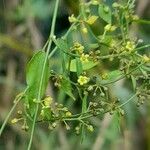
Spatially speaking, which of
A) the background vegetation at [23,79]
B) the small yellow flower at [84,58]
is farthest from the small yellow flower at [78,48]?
the background vegetation at [23,79]

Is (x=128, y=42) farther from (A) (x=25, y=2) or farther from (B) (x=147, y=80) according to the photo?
(A) (x=25, y=2)

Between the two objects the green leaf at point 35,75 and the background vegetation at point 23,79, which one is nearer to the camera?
the green leaf at point 35,75

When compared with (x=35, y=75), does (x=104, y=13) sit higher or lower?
higher

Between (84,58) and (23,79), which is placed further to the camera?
(23,79)

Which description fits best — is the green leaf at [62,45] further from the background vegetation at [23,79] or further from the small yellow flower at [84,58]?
the background vegetation at [23,79]

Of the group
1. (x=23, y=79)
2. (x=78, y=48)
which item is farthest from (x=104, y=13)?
(x=23, y=79)

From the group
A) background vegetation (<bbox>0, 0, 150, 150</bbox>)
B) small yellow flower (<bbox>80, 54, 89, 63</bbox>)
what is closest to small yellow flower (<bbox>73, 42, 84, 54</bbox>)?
small yellow flower (<bbox>80, 54, 89, 63</bbox>)

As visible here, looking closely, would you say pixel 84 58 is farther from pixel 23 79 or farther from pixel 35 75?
pixel 23 79

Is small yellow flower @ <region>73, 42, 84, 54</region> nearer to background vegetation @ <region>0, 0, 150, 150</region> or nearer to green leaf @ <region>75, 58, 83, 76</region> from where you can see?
green leaf @ <region>75, 58, 83, 76</region>

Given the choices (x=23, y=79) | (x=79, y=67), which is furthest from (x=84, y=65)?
(x=23, y=79)

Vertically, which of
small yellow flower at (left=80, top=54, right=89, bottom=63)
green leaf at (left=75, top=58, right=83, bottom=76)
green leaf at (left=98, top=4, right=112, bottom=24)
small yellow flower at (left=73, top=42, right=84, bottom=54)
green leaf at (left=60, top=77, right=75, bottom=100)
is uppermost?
green leaf at (left=98, top=4, right=112, bottom=24)

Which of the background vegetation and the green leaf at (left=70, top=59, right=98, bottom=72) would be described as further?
the background vegetation
